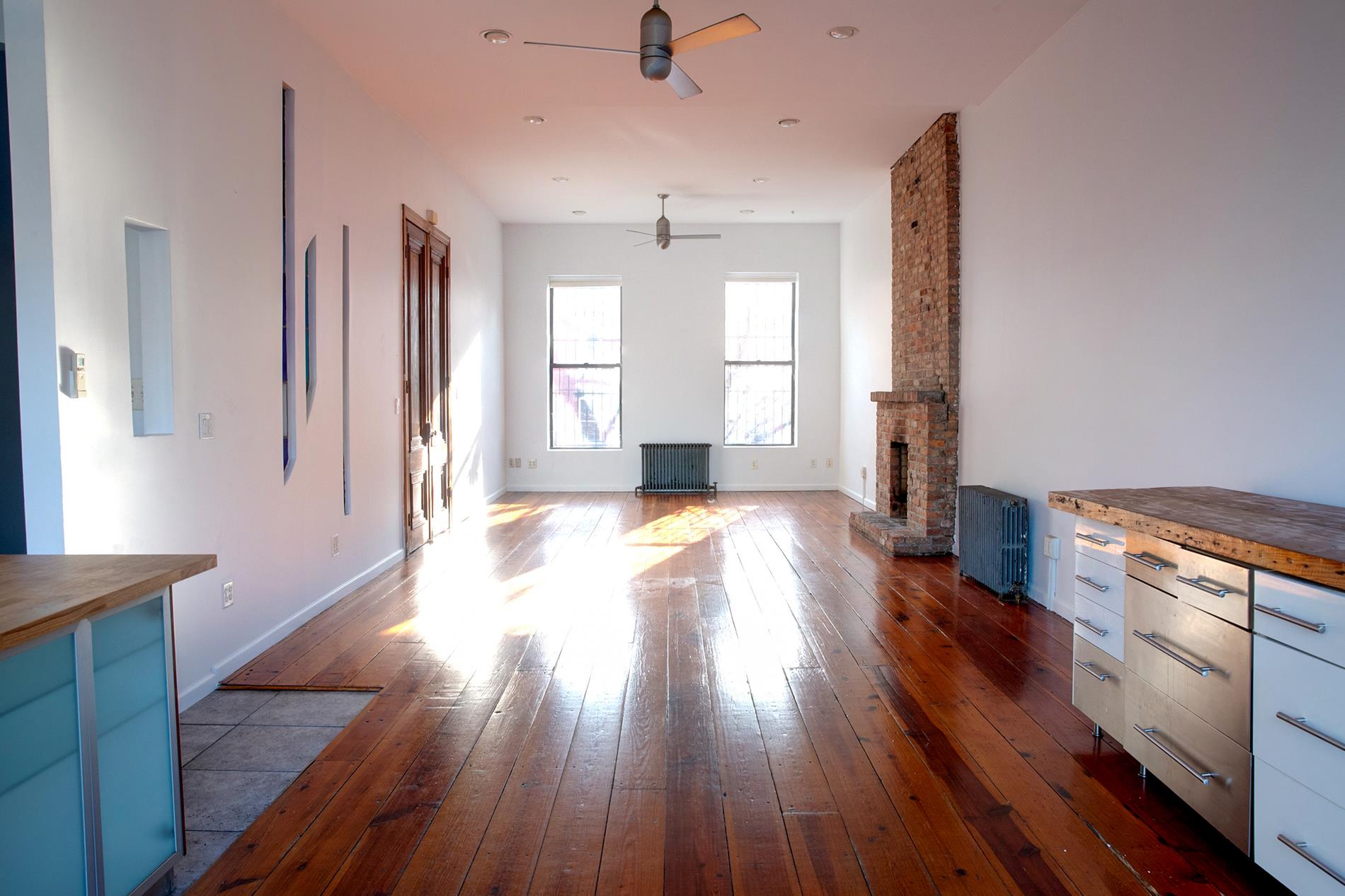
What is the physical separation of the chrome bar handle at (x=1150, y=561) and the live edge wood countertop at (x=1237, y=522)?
0.25 feet

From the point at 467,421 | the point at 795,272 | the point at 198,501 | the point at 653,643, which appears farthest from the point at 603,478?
the point at 198,501

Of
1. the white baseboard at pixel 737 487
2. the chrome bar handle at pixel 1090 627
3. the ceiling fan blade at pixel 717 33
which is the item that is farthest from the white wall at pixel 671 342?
the chrome bar handle at pixel 1090 627

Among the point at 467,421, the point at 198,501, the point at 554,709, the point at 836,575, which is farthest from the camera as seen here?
the point at 467,421

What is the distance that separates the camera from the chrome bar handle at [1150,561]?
233 centimetres

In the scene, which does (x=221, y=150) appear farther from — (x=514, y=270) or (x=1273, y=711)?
(x=514, y=270)

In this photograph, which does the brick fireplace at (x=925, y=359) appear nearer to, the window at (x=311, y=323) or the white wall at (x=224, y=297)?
the white wall at (x=224, y=297)

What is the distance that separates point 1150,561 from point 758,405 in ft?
25.5

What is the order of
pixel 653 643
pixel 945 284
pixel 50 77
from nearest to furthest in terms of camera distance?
pixel 50 77 → pixel 653 643 → pixel 945 284

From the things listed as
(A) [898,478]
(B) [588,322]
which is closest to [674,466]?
(B) [588,322]

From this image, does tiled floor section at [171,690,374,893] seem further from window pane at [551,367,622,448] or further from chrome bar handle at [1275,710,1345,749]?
window pane at [551,367,622,448]

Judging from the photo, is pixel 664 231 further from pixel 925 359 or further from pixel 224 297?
pixel 224 297

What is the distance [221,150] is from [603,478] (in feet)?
22.6

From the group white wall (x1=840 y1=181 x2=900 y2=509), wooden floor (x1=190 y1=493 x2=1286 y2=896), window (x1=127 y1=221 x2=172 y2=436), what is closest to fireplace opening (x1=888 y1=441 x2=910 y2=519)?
white wall (x1=840 y1=181 x2=900 y2=509)

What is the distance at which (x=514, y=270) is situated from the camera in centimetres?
984
